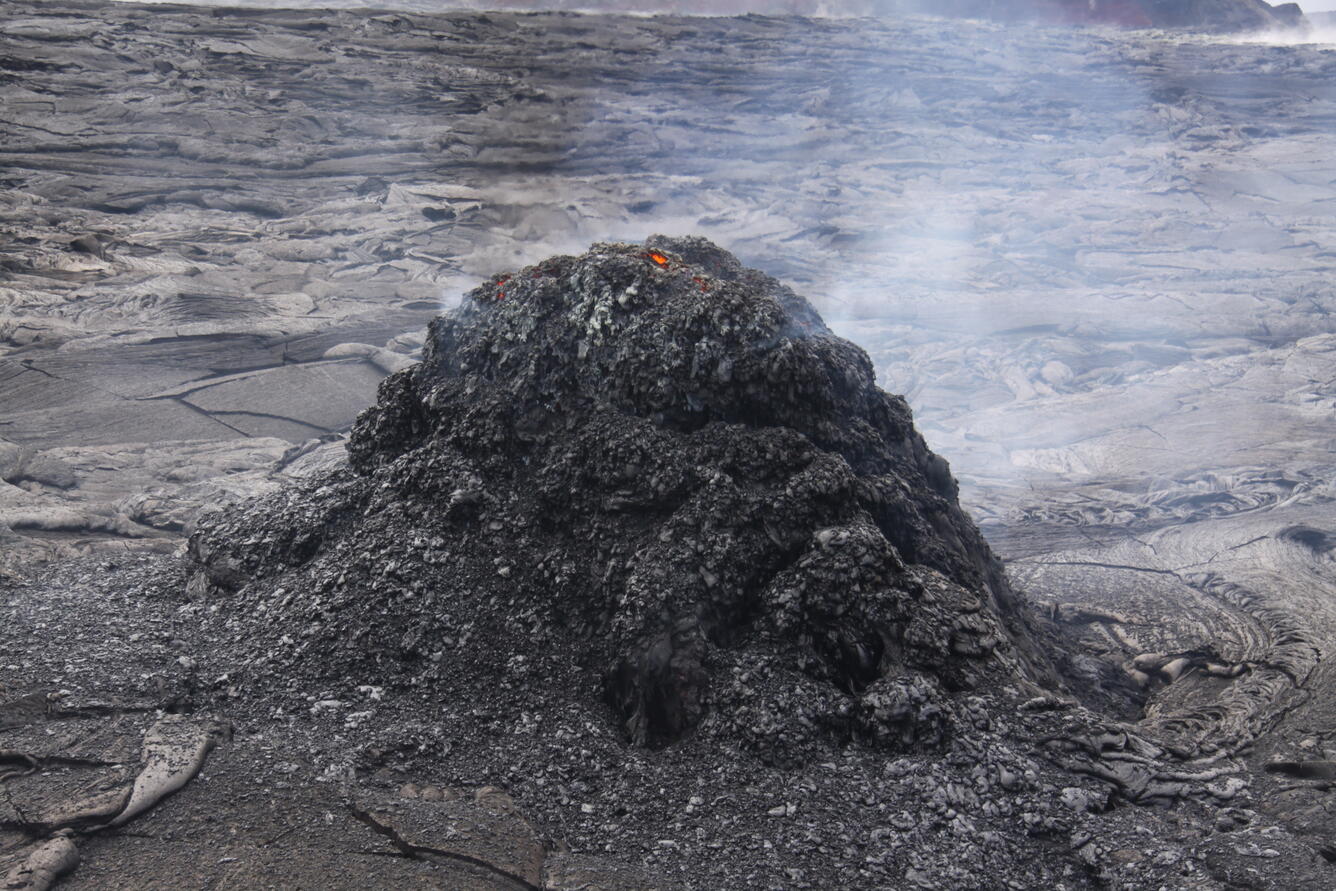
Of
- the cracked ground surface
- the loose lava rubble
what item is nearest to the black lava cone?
the loose lava rubble

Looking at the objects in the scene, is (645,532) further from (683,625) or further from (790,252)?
(790,252)

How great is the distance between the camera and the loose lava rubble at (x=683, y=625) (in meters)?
3.67

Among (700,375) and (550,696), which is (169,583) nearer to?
(550,696)

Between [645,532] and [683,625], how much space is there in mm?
556

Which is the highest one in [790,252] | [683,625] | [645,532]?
[645,532]

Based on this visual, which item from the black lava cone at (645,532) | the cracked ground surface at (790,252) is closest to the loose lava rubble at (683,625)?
the black lava cone at (645,532)

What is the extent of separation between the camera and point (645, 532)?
468 cm

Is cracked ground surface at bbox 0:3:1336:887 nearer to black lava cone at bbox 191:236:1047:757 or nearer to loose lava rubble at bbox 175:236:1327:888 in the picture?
loose lava rubble at bbox 175:236:1327:888

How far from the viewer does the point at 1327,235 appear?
60.9 ft

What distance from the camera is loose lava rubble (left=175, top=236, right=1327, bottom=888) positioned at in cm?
367

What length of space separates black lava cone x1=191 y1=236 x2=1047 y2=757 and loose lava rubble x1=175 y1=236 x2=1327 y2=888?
0.05ft

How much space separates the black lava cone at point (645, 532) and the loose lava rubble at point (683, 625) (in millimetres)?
14

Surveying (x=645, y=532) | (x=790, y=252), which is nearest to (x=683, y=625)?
(x=645, y=532)

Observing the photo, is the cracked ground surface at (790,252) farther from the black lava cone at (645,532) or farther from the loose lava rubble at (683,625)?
the black lava cone at (645,532)
